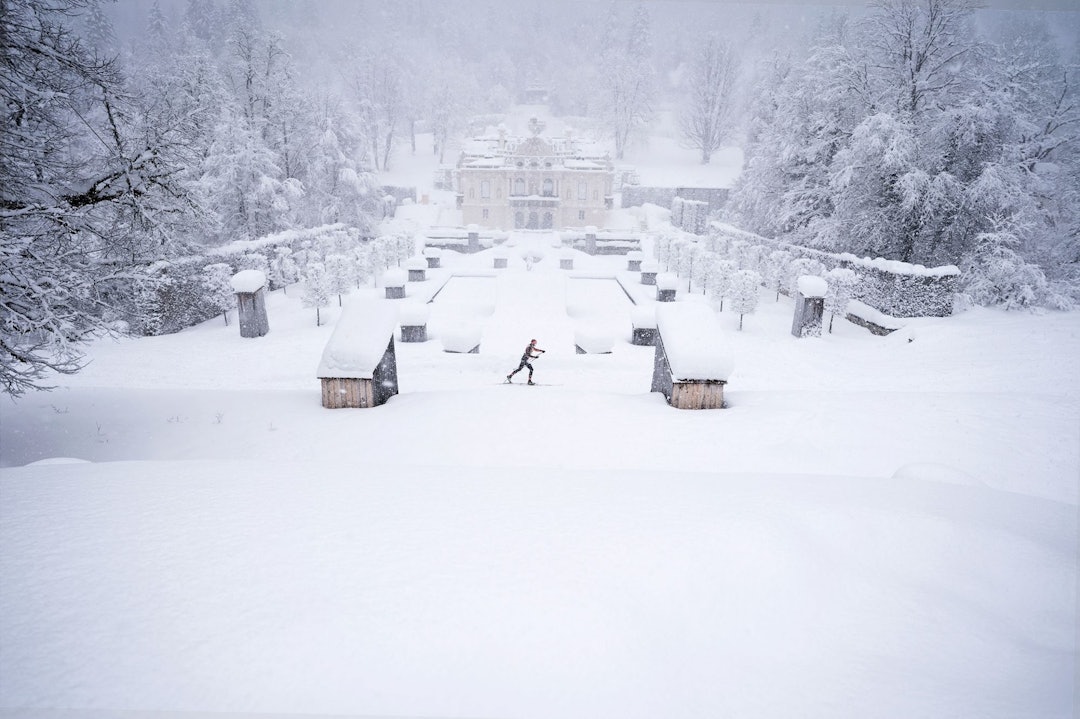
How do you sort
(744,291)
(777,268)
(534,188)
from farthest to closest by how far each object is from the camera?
(534,188)
(777,268)
(744,291)

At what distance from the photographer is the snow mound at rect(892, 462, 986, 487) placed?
524 centimetres

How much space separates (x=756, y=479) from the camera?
17.4 feet

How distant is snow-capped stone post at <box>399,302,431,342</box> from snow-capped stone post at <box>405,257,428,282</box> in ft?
29.9

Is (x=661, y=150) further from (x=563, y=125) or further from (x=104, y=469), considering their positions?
(x=104, y=469)

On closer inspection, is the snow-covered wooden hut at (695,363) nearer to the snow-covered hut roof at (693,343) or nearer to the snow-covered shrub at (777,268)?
the snow-covered hut roof at (693,343)

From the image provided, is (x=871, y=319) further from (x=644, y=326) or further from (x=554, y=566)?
(x=554, y=566)

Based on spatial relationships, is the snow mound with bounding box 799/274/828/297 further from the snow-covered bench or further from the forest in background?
the forest in background

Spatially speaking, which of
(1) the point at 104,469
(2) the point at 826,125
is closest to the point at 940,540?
(1) the point at 104,469

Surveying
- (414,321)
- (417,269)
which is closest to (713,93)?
(417,269)

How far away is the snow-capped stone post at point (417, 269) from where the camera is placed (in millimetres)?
24938

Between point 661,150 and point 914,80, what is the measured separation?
2304 inches

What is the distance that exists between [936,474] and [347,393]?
8489 millimetres

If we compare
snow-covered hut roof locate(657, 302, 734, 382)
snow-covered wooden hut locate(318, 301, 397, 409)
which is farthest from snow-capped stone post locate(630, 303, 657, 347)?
snow-covered wooden hut locate(318, 301, 397, 409)

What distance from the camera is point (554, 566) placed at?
11.1ft
